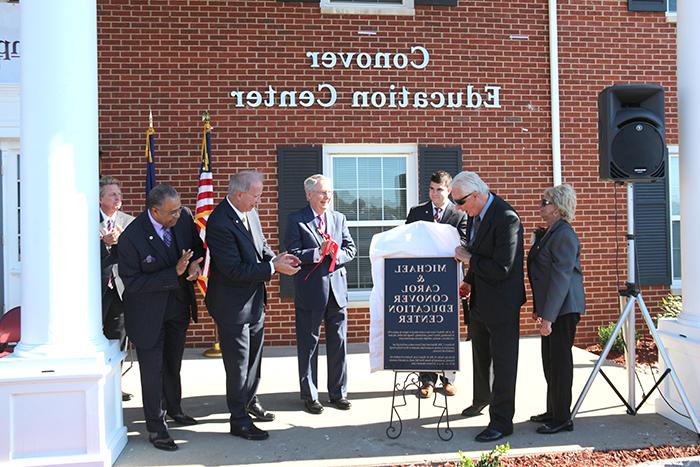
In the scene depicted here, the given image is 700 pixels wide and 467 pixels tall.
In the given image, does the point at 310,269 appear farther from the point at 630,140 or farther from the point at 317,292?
the point at 630,140

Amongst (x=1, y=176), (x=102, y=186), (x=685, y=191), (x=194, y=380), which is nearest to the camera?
(x=685, y=191)

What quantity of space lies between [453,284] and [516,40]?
4930mm

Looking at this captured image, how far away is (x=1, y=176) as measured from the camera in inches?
316

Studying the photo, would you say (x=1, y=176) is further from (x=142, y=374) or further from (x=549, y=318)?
(x=549, y=318)

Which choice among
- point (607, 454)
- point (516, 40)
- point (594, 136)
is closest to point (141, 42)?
point (516, 40)

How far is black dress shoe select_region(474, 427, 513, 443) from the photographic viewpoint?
4914 millimetres

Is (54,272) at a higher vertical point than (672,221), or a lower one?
lower

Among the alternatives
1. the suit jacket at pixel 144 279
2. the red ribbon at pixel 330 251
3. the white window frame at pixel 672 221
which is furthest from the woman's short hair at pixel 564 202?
the white window frame at pixel 672 221

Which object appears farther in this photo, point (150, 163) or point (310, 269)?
point (150, 163)

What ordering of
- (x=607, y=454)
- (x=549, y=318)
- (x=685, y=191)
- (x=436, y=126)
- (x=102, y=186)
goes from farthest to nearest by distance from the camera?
(x=436, y=126), (x=102, y=186), (x=685, y=191), (x=549, y=318), (x=607, y=454)

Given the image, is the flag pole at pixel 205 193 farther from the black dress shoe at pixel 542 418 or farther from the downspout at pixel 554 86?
the downspout at pixel 554 86

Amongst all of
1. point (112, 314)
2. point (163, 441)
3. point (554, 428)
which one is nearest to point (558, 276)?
point (554, 428)

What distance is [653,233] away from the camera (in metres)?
9.09

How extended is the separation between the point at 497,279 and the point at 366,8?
488cm
